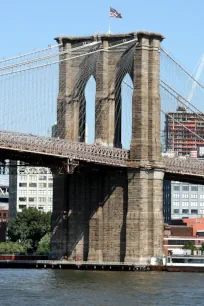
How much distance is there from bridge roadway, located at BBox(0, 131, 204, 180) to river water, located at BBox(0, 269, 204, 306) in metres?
9.82

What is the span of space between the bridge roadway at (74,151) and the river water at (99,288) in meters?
9.82

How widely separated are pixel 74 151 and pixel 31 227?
66103 millimetres

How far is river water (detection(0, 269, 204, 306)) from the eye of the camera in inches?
3268

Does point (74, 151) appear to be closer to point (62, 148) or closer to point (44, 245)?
point (62, 148)

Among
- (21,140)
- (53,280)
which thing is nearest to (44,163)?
(21,140)


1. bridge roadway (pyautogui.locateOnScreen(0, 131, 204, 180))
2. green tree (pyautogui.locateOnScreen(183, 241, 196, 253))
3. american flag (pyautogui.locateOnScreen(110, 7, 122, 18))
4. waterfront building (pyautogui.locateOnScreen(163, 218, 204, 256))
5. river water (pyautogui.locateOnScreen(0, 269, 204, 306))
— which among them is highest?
american flag (pyautogui.locateOnScreen(110, 7, 122, 18))

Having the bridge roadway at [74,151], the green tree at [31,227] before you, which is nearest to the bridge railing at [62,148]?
the bridge roadway at [74,151]

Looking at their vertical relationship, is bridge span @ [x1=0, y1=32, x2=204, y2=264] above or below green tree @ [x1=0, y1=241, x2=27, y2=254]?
above

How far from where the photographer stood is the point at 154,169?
122750 mm

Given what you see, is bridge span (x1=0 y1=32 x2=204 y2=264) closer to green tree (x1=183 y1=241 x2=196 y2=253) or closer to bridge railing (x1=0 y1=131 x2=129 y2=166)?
bridge railing (x1=0 y1=131 x2=129 y2=166)

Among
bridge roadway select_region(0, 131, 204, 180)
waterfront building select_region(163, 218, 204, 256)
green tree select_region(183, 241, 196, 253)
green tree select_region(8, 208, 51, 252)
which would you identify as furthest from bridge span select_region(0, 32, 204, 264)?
green tree select_region(8, 208, 51, 252)

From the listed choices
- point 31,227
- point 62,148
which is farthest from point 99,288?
point 31,227

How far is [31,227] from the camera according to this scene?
182500mm

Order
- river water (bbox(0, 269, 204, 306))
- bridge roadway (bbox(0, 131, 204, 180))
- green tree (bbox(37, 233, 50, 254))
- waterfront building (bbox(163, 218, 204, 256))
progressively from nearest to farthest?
river water (bbox(0, 269, 204, 306)), bridge roadway (bbox(0, 131, 204, 180)), waterfront building (bbox(163, 218, 204, 256)), green tree (bbox(37, 233, 50, 254))
